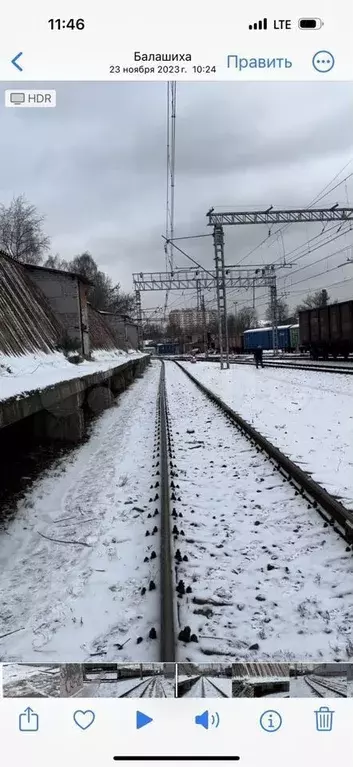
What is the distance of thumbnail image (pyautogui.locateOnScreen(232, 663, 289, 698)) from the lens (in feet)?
4.52

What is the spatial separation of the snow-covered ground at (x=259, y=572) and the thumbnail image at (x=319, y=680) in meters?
0.78

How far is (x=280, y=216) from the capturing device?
10.8 ft

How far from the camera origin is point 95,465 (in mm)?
7719

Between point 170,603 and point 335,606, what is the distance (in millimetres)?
973
